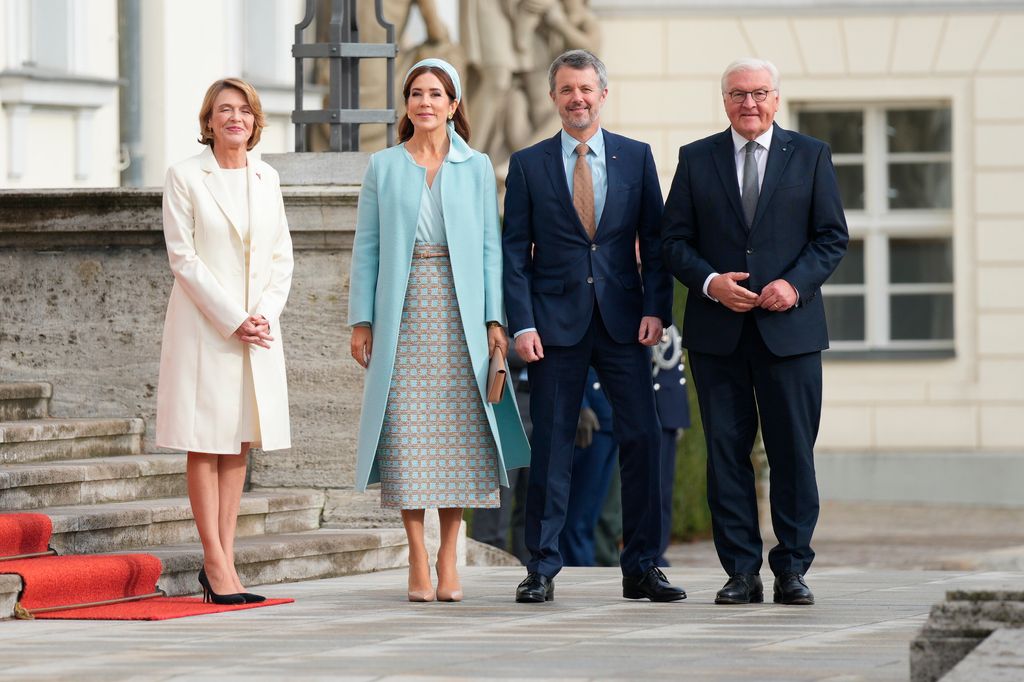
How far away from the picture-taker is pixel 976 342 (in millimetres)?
16859

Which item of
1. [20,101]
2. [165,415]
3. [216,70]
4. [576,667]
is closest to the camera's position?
[576,667]

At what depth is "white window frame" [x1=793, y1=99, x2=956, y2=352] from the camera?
17.0m

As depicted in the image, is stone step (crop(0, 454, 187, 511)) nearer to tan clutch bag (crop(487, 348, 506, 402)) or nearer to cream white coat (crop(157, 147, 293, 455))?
cream white coat (crop(157, 147, 293, 455))

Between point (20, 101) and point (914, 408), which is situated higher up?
point (20, 101)

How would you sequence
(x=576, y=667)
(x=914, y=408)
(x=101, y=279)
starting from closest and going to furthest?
(x=576, y=667)
(x=101, y=279)
(x=914, y=408)

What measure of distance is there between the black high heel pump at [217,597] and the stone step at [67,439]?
130 cm

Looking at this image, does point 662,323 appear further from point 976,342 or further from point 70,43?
point 976,342

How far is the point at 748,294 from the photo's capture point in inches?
258

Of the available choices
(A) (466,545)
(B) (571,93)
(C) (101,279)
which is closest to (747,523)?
(B) (571,93)

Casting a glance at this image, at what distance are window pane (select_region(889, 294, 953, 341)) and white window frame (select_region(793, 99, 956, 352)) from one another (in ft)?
0.15

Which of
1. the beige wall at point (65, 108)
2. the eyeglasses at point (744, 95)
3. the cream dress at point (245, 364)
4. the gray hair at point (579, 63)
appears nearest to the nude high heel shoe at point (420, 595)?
the cream dress at point (245, 364)

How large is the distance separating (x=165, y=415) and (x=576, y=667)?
1999 mm

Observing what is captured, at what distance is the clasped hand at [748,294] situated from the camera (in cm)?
654

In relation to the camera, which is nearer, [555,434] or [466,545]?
[555,434]
